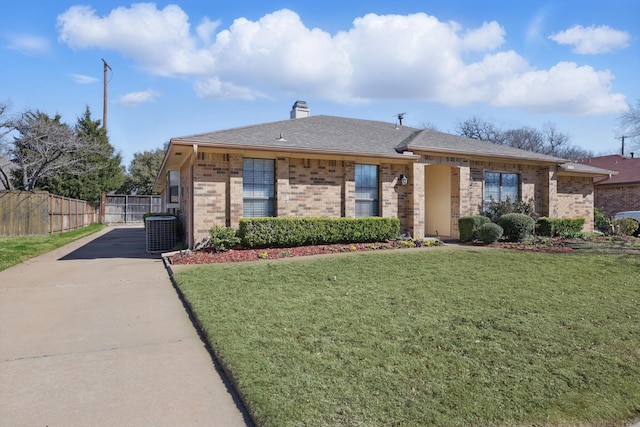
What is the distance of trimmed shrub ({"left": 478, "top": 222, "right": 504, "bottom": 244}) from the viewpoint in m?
11.0

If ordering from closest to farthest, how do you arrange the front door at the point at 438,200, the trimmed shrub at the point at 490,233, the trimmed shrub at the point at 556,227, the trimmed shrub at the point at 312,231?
1. the trimmed shrub at the point at 312,231
2. the trimmed shrub at the point at 490,233
3. the trimmed shrub at the point at 556,227
4. the front door at the point at 438,200

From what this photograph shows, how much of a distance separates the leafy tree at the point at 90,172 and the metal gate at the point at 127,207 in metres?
1.17

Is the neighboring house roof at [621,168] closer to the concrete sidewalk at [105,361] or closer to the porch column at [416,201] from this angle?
the porch column at [416,201]

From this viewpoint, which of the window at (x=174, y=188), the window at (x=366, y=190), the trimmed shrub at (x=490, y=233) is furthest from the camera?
the window at (x=174, y=188)

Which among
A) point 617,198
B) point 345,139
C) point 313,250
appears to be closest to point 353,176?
point 345,139

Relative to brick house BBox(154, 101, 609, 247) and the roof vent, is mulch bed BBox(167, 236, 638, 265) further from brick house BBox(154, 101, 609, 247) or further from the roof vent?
the roof vent

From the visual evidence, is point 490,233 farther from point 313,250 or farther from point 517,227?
point 313,250

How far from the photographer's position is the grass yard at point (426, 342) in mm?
2846

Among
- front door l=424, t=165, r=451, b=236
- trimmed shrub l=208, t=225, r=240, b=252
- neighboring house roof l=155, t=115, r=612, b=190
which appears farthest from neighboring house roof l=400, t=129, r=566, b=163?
trimmed shrub l=208, t=225, r=240, b=252

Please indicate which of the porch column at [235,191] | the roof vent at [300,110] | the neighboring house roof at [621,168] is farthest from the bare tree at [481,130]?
the porch column at [235,191]

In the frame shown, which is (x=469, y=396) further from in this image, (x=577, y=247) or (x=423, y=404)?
(x=577, y=247)

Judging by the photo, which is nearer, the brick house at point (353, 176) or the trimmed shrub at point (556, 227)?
the brick house at point (353, 176)

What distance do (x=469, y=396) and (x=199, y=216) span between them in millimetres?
8414

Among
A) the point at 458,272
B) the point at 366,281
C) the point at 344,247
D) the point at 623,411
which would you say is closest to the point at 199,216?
the point at 344,247
